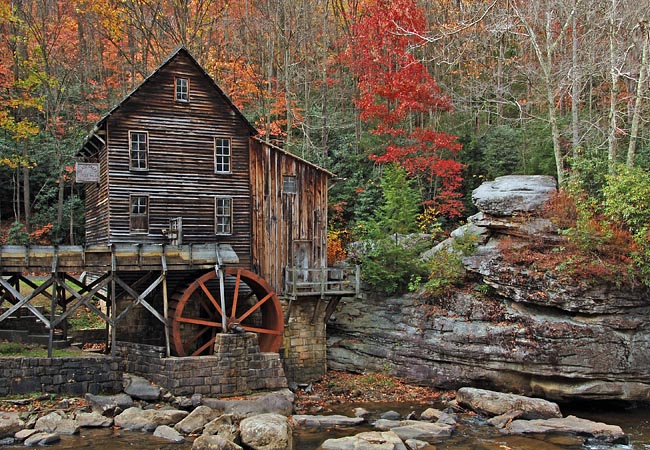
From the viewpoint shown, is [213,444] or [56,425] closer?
[213,444]

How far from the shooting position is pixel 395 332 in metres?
19.9

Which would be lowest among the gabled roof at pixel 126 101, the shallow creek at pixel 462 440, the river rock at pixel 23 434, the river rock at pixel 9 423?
the shallow creek at pixel 462 440

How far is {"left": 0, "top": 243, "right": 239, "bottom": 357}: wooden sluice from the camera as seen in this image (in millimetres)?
15906

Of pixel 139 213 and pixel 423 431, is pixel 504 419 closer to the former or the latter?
pixel 423 431

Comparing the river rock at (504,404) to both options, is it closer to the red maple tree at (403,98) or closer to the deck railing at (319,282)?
the deck railing at (319,282)

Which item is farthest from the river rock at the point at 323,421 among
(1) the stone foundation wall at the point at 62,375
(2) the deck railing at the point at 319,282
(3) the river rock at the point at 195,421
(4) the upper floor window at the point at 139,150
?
(4) the upper floor window at the point at 139,150

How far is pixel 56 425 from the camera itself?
13.4 meters

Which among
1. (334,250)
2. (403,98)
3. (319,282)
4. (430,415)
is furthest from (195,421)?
(403,98)

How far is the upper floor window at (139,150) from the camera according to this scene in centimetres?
1875

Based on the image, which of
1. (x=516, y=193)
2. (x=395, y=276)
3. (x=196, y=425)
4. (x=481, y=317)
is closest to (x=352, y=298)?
(x=395, y=276)

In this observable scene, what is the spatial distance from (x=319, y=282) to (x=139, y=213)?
6.33 metres

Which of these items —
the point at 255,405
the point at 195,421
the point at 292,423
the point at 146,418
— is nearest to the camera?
the point at 195,421

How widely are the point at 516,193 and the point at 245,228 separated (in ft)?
30.2

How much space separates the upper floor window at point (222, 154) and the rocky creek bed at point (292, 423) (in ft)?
24.6
